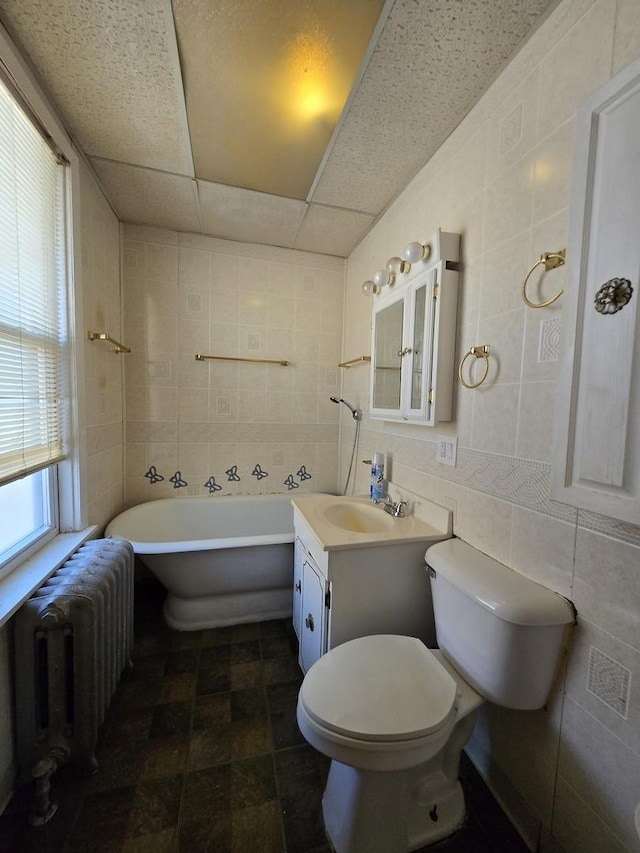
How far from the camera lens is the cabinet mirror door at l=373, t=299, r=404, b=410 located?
1666 mm

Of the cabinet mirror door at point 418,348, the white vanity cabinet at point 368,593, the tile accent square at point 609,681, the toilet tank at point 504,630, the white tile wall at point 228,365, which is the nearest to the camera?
the tile accent square at point 609,681

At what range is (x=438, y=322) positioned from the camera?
1329 mm

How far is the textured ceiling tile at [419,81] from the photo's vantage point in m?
0.95

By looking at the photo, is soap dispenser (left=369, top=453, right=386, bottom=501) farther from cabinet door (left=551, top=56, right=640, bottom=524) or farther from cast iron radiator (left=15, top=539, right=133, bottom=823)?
cast iron radiator (left=15, top=539, right=133, bottom=823)

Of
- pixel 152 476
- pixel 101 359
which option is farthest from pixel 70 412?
pixel 152 476

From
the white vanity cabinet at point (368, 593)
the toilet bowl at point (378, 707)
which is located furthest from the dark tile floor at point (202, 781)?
the toilet bowl at point (378, 707)

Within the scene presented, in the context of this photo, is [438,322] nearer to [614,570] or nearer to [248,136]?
[614,570]

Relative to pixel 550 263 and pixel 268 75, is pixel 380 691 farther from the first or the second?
pixel 268 75

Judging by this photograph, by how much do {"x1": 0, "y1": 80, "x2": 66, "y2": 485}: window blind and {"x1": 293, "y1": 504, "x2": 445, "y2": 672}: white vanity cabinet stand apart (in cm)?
116

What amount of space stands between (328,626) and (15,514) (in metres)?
1.29

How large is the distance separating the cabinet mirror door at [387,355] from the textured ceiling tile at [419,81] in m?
0.65

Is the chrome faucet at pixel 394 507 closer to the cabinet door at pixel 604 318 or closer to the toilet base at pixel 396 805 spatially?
the toilet base at pixel 396 805

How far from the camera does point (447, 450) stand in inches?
53.6

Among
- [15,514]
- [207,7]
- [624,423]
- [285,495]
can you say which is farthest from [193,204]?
[624,423]
